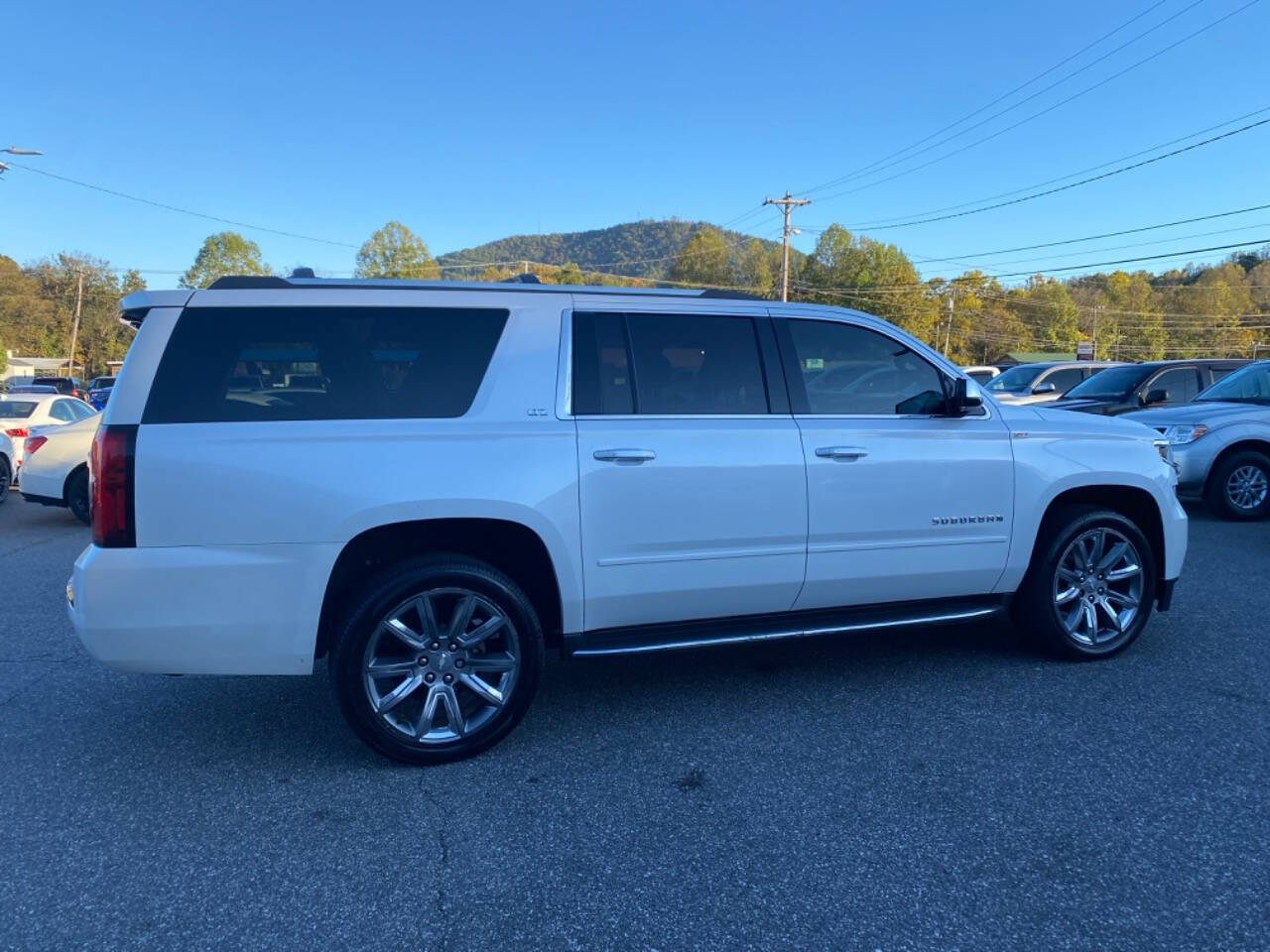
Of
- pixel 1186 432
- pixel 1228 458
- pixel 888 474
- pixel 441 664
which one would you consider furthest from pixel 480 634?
pixel 1228 458

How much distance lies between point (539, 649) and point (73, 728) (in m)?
2.19

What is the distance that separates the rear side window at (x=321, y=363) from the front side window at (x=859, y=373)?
59.4 inches

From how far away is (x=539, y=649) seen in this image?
11.7 feet

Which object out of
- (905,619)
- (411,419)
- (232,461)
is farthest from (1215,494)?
(232,461)

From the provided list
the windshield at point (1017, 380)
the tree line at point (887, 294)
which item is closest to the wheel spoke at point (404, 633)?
the windshield at point (1017, 380)

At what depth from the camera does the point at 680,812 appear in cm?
309

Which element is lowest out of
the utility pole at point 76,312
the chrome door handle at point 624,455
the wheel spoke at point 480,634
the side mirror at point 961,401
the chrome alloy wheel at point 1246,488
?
the chrome alloy wheel at point 1246,488

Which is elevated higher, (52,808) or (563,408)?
(563,408)

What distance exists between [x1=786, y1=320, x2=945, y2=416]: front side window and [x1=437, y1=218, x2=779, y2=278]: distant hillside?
88.6 metres

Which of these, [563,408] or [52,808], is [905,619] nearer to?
[563,408]

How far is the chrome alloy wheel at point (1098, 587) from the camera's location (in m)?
4.53

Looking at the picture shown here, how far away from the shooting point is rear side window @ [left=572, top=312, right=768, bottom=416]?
12.4 feet

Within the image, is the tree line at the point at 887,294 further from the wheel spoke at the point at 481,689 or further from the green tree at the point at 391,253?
the wheel spoke at the point at 481,689

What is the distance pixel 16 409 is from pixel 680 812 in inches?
499
